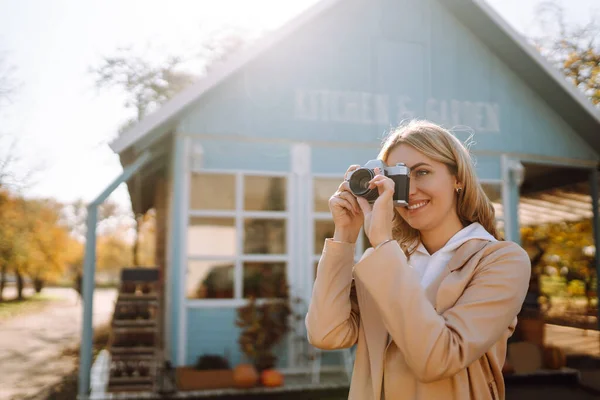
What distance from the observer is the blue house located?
610 centimetres

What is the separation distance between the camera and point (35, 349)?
37.3 feet

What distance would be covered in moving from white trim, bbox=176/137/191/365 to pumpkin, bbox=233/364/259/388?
25.2 inches

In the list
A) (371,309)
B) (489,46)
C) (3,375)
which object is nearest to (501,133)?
(489,46)

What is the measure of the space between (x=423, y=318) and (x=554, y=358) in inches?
253

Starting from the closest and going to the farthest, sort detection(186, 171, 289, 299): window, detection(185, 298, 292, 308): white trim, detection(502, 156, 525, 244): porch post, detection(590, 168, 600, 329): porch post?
1. detection(185, 298, 292, 308): white trim
2. detection(186, 171, 289, 299): window
3. detection(502, 156, 525, 244): porch post
4. detection(590, 168, 600, 329): porch post

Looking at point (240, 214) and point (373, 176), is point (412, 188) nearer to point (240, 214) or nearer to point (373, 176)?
point (373, 176)

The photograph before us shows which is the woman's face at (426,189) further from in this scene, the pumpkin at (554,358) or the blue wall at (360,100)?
the pumpkin at (554,358)

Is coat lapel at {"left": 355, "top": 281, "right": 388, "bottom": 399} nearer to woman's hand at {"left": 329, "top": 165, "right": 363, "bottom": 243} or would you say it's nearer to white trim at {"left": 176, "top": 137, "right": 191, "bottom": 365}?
woman's hand at {"left": 329, "top": 165, "right": 363, "bottom": 243}

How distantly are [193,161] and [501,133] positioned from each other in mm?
3814

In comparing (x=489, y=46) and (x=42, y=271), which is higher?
(x=489, y=46)

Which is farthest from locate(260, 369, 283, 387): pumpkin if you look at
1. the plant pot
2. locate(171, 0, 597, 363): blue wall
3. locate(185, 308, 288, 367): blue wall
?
locate(171, 0, 597, 363): blue wall

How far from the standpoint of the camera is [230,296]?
6191mm

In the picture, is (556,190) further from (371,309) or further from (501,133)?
(371,309)

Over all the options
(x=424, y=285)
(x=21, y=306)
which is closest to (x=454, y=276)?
(x=424, y=285)
